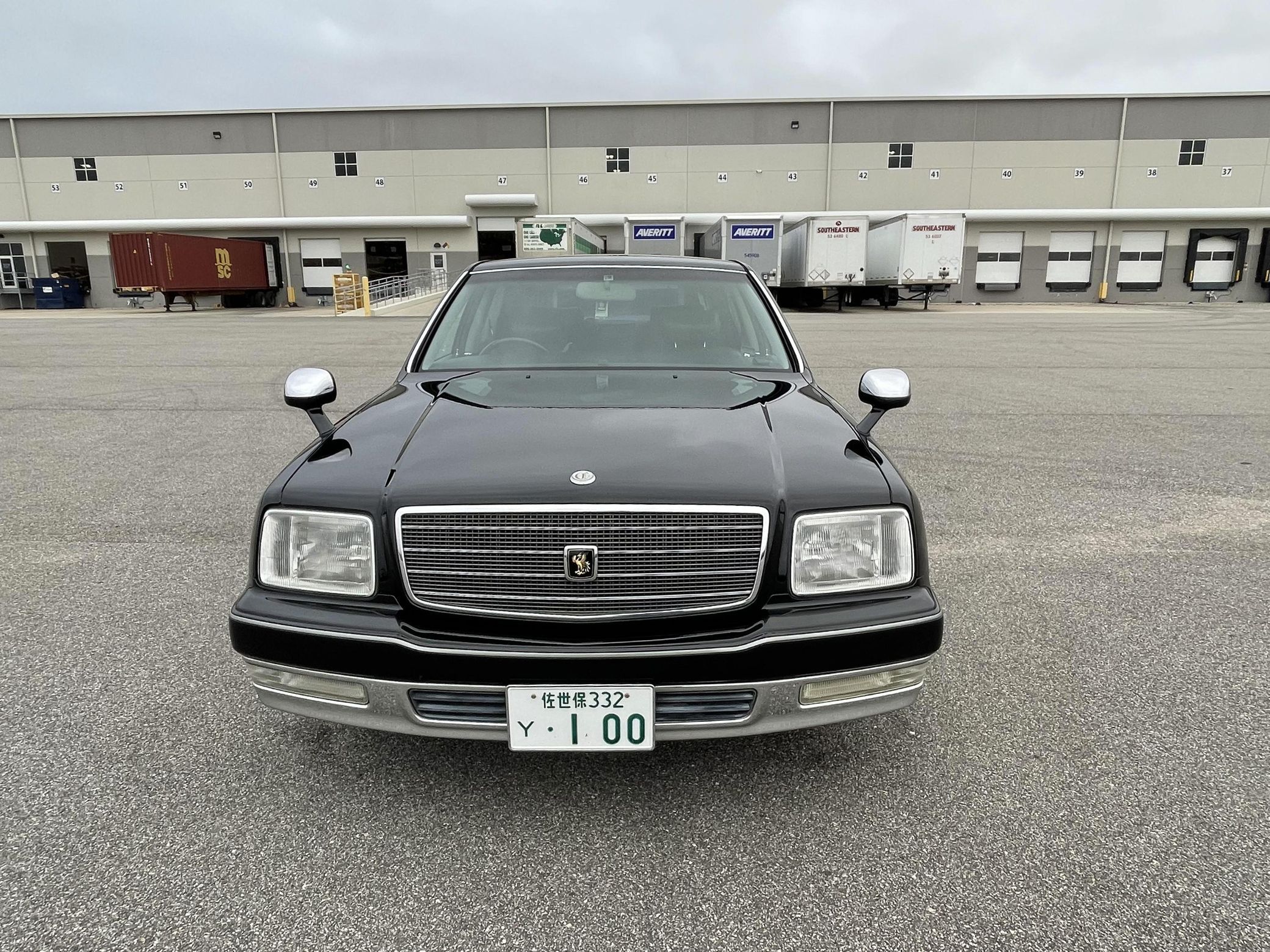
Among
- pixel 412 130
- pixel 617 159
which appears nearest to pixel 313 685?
pixel 617 159

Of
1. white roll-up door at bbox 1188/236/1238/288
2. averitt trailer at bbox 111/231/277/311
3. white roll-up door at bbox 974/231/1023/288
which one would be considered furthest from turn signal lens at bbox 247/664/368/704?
white roll-up door at bbox 1188/236/1238/288

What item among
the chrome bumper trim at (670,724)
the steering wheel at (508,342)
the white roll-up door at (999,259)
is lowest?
the chrome bumper trim at (670,724)

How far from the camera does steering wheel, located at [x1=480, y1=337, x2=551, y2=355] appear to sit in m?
3.45

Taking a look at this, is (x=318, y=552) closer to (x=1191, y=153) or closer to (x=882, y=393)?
(x=882, y=393)

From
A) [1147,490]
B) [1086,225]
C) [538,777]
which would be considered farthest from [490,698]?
[1086,225]

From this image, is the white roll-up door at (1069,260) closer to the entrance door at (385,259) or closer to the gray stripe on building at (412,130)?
the gray stripe on building at (412,130)

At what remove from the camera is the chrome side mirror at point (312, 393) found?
2.84 m

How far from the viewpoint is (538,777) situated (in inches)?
96.3

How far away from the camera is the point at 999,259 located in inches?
1519

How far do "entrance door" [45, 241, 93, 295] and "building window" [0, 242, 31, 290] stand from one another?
1.23 meters

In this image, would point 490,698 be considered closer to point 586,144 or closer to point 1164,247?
point 586,144

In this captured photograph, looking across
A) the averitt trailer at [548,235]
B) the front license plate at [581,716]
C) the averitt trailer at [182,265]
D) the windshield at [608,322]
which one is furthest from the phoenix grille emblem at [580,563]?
the averitt trailer at [182,265]

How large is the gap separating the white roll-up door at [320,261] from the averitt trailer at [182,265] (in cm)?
227

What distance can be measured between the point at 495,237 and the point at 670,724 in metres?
40.6
